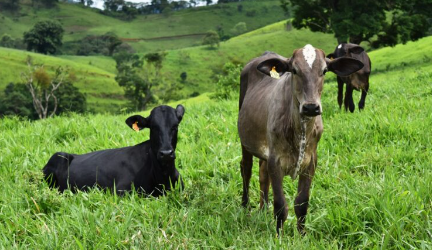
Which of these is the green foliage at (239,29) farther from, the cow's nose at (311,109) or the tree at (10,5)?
the cow's nose at (311,109)

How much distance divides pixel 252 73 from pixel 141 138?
149 inches

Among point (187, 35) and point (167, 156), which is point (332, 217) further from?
point (187, 35)

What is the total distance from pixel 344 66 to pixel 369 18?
3054 centimetres

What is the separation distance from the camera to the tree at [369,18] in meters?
32.5

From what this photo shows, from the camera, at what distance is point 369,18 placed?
32.3 meters

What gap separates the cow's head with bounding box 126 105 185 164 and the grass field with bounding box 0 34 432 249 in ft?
1.79

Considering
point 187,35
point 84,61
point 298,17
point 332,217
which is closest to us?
point 332,217

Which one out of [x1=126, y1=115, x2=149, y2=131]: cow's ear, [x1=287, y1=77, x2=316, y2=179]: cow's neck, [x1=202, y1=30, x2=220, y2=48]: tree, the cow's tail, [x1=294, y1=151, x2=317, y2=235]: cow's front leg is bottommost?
[x1=202, y1=30, x2=220, y2=48]: tree

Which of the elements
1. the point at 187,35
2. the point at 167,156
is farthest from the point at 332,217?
the point at 187,35

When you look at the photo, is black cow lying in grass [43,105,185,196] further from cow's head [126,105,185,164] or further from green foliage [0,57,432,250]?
green foliage [0,57,432,250]

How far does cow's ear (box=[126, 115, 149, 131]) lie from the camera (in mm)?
6230

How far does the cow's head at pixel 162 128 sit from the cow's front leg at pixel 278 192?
176 centimetres

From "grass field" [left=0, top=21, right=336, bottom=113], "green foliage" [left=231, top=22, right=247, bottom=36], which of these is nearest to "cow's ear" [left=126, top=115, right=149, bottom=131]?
"grass field" [left=0, top=21, right=336, bottom=113]

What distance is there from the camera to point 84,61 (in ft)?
433
